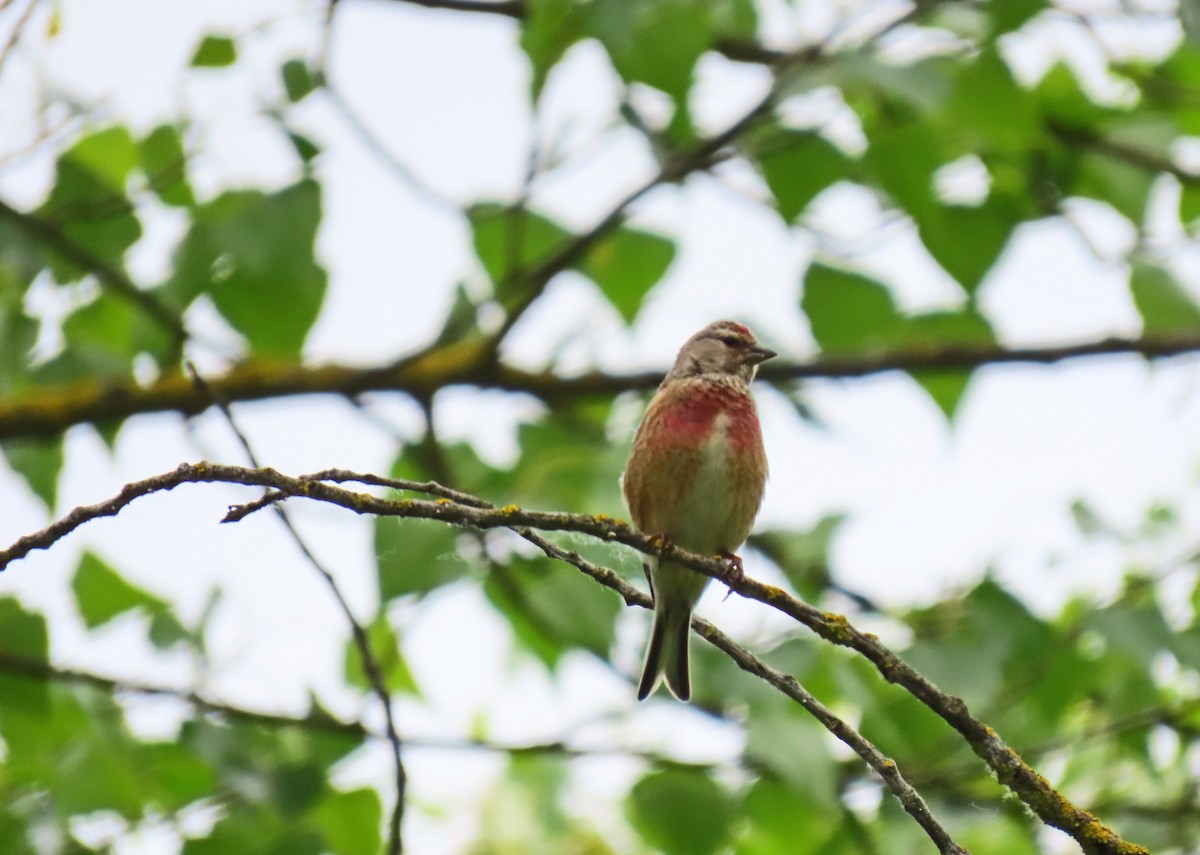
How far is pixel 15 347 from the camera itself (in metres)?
4.92

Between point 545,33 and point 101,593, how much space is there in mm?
2471

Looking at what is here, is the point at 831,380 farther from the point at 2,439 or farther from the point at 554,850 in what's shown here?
the point at 554,850

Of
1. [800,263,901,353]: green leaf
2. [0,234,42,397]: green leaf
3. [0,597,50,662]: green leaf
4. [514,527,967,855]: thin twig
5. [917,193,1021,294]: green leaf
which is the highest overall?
[514,527,967,855]: thin twig

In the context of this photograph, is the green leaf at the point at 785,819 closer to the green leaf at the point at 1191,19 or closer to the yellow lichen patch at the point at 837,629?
the yellow lichen patch at the point at 837,629

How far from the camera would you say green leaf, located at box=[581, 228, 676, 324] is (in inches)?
210

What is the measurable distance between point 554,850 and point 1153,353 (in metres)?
4.81

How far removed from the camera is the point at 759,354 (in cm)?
554

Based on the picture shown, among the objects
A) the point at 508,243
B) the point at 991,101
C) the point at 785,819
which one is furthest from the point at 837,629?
the point at 508,243

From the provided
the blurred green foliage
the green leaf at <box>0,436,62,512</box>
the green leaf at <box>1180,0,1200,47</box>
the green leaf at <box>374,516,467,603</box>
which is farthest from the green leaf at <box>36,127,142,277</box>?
the green leaf at <box>1180,0,1200,47</box>

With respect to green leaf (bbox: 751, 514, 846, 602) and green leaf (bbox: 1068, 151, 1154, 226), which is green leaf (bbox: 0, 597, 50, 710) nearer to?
green leaf (bbox: 751, 514, 846, 602)

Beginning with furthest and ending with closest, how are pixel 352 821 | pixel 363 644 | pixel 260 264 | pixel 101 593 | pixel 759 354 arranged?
pixel 759 354, pixel 101 593, pixel 260 264, pixel 352 821, pixel 363 644

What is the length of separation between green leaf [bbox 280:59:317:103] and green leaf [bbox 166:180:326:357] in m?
0.38

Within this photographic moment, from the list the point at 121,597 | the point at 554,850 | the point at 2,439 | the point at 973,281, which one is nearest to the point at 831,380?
the point at 973,281

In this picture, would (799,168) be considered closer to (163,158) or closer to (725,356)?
(725,356)
